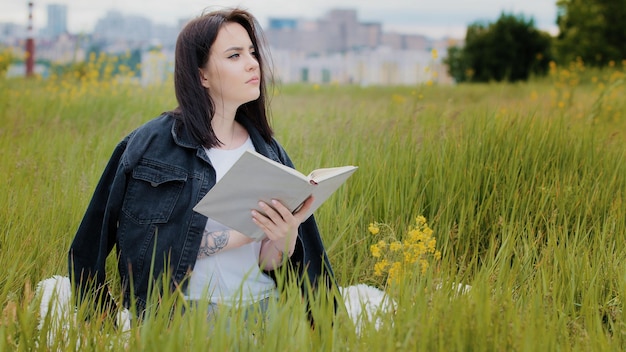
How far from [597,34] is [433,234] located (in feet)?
50.3

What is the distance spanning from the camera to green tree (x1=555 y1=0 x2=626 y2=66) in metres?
17.4

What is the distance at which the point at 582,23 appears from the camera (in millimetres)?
17938

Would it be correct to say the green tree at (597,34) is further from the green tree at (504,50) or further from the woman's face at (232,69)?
the woman's face at (232,69)

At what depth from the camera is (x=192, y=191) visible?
9.04ft

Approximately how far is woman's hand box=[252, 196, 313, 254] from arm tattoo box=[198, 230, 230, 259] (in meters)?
0.21

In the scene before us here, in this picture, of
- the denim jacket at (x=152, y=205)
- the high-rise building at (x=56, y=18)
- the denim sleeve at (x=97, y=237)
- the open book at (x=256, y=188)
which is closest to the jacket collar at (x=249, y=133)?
the denim jacket at (x=152, y=205)

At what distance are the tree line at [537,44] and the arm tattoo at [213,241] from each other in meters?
15.9

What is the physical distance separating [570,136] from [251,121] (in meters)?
2.48

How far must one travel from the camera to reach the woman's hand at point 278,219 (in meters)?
2.48

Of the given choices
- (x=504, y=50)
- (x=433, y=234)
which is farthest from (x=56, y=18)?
(x=433, y=234)

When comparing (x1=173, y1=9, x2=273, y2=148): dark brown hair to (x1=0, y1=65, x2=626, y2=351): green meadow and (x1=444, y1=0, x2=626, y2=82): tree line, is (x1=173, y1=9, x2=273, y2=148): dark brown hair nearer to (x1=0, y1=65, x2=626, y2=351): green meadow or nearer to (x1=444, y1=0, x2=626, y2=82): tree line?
(x1=0, y1=65, x2=626, y2=351): green meadow

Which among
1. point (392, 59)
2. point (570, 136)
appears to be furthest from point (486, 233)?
point (392, 59)

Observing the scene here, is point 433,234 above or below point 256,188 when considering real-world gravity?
below

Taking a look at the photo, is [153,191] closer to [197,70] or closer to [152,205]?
[152,205]
